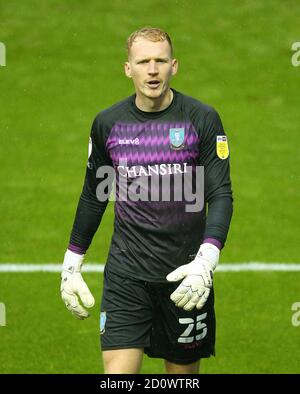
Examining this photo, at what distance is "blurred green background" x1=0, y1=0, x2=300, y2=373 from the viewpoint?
499 inches

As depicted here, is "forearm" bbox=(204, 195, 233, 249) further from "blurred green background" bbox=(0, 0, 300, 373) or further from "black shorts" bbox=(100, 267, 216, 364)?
"blurred green background" bbox=(0, 0, 300, 373)

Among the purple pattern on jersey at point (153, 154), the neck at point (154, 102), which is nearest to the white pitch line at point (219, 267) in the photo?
the purple pattern on jersey at point (153, 154)

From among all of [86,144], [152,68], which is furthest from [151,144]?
[86,144]

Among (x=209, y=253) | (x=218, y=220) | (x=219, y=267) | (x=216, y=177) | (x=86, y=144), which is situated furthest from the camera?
(x=86, y=144)

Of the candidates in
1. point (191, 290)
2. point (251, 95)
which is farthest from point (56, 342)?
point (251, 95)

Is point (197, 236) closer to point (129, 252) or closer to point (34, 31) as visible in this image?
point (129, 252)

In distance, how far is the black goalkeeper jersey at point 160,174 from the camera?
359 inches

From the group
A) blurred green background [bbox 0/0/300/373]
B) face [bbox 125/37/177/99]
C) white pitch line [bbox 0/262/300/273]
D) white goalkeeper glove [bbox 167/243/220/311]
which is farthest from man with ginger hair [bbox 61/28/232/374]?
white pitch line [bbox 0/262/300/273]

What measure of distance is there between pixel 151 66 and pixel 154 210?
3.70 feet

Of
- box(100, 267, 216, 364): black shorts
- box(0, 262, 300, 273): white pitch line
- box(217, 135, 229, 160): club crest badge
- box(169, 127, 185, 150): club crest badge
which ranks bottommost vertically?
box(100, 267, 216, 364): black shorts

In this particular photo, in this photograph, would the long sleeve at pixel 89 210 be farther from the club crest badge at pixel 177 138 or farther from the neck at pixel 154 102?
the club crest badge at pixel 177 138

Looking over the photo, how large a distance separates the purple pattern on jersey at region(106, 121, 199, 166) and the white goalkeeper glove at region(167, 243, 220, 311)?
33.6 inches

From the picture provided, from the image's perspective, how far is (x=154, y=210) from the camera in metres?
9.22

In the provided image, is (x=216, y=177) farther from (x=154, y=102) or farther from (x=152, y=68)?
(x=152, y=68)
